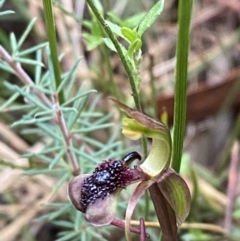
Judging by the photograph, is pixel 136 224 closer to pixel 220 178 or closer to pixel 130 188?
pixel 130 188

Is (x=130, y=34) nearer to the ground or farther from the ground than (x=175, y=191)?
farther from the ground

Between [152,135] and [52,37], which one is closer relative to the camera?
[152,135]

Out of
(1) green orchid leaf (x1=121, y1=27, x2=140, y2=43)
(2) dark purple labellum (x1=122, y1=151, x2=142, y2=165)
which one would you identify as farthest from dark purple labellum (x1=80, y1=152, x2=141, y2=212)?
(1) green orchid leaf (x1=121, y1=27, x2=140, y2=43)

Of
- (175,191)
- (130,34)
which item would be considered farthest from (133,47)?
(175,191)

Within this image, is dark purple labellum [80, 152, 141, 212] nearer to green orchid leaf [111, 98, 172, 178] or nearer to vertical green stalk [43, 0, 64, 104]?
green orchid leaf [111, 98, 172, 178]

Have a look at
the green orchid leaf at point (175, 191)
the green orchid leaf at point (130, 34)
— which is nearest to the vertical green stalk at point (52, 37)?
the green orchid leaf at point (130, 34)

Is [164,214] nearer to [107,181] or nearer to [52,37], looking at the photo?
[107,181]
